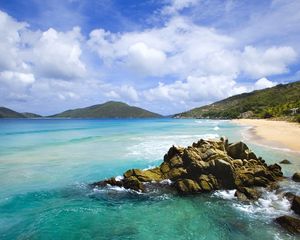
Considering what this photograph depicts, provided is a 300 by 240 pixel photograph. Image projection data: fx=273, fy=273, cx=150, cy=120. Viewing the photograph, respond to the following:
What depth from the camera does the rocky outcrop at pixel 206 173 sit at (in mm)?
21734

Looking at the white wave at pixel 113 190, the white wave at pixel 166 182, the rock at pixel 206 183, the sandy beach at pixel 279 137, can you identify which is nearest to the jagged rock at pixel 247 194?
the rock at pixel 206 183

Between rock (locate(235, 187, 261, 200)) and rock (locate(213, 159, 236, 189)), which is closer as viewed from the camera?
rock (locate(235, 187, 261, 200))

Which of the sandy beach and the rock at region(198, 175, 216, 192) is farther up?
the sandy beach

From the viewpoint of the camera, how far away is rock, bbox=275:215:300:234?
48.9 feet

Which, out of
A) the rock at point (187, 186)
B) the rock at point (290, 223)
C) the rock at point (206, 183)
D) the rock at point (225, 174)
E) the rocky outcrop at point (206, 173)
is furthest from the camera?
the rock at point (225, 174)

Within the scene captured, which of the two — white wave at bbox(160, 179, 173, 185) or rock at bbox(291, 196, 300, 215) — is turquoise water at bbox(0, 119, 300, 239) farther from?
white wave at bbox(160, 179, 173, 185)

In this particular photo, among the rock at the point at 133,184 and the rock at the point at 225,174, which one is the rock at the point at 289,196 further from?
the rock at the point at 133,184

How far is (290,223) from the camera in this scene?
15.4 m

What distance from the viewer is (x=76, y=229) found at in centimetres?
1564

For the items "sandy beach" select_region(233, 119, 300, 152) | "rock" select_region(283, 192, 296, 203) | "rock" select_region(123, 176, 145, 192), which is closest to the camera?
"rock" select_region(283, 192, 296, 203)

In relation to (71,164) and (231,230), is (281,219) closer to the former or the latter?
(231,230)

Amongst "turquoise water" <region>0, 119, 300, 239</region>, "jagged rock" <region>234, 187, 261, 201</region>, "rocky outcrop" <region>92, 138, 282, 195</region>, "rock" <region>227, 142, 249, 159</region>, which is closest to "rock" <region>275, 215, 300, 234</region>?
"turquoise water" <region>0, 119, 300, 239</region>

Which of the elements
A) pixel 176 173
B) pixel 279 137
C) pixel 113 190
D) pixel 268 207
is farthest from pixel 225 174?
pixel 279 137

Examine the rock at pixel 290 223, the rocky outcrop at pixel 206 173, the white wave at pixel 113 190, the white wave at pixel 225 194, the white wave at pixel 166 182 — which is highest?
the rocky outcrop at pixel 206 173
